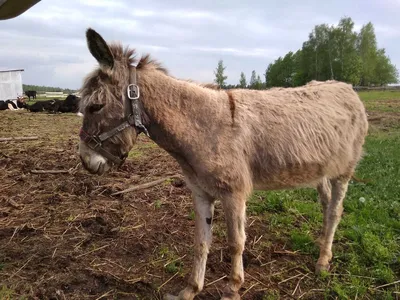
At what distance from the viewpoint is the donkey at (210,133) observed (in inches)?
101

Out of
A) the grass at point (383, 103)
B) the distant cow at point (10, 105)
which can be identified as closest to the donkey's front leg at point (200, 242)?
the grass at point (383, 103)

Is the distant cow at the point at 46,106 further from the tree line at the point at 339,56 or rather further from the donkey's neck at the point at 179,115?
the tree line at the point at 339,56

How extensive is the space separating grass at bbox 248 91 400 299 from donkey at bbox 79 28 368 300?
0.33 m

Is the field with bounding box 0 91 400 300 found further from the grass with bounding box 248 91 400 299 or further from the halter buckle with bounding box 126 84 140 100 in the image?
the halter buckle with bounding box 126 84 140 100

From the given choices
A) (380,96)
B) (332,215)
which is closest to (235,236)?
(332,215)

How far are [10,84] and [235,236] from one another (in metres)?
40.3

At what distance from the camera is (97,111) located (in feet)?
8.37

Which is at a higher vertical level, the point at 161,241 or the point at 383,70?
the point at 383,70

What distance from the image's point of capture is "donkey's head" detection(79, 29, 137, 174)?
2512 millimetres

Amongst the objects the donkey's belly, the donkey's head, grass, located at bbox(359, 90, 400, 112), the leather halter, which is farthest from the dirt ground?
grass, located at bbox(359, 90, 400, 112)

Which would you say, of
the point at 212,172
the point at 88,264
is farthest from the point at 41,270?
the point at 212,172

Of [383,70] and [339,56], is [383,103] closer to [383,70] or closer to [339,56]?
[339,56]

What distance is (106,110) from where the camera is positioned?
2533 mm

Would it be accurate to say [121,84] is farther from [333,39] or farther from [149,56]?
[333,39]
